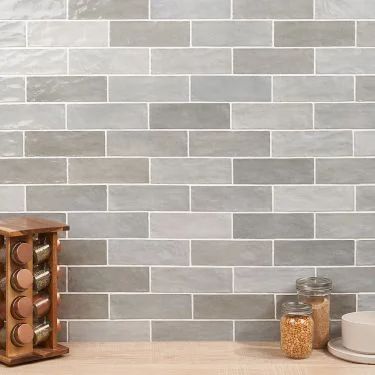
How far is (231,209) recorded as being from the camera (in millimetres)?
2064

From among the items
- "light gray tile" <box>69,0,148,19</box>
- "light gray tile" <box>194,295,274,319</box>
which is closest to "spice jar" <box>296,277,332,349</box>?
"light gray tile" <box>194,295,274,319</box>

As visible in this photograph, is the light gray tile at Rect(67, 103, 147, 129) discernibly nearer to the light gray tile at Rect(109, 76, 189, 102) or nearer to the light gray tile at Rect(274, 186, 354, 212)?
the light gray tile at Rect(109, 76, 189, 102)

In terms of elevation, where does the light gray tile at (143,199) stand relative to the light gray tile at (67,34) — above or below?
below

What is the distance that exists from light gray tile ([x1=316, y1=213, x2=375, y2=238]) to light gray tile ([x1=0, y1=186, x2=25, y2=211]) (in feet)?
2.67

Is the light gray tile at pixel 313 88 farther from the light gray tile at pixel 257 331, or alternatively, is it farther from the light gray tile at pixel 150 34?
the light gray tile at pixel 257 331

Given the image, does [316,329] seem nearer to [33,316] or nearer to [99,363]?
[99,363]

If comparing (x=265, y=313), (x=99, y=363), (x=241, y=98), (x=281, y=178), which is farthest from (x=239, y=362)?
(x=241, y=98)

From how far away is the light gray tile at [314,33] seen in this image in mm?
2031

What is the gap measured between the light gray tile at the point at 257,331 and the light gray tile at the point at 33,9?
982mm

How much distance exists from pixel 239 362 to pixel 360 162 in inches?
24.8

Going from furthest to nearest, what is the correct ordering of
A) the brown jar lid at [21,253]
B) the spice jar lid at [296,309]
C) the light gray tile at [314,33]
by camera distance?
the light gray tile at [314,33] → the spice jar lid at [296,309] → the brown jar lid at [21,253]

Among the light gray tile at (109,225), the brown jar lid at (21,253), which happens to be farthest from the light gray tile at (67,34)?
the brown jar lid at (21,253)

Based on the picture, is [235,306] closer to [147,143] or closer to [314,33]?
[147,143]

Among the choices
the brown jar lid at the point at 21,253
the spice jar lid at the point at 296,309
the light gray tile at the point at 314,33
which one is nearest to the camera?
the brown jar lid at the point at 21,253
